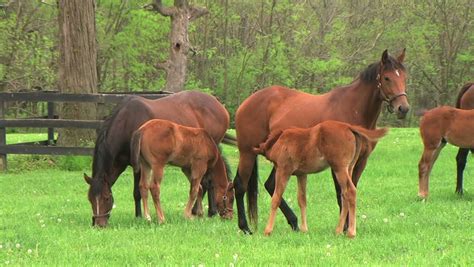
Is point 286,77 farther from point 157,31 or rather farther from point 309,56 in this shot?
point 157,31

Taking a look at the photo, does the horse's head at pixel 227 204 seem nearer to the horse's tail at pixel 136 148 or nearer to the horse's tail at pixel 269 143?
the horse's tail at pixel 136 148

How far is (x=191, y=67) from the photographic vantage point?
39938mm

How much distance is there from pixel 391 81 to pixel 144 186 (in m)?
3.54

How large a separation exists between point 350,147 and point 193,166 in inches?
100

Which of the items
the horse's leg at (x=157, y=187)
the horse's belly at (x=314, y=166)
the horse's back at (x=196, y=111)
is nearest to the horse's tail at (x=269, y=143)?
the horse's belly at (x=314, y=166)

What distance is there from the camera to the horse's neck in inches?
297

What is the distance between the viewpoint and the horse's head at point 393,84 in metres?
7.38

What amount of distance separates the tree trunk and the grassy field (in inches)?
106

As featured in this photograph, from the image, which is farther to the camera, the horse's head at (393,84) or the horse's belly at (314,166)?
the horse's head at (393,84)

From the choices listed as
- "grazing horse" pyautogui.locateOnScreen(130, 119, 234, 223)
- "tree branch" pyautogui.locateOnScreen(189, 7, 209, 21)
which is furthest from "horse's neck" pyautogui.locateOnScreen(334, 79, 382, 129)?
"tree branch" pyautogui.locateOnScreen(189, 7, 209, 21)

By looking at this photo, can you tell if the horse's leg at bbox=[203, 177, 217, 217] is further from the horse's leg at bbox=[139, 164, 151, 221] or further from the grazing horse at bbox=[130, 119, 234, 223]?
the horse's leg at bbox=[139, 164, 151, 221]

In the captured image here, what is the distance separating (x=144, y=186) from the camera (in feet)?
28.1

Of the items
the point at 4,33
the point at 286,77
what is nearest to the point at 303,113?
the point at 4,33

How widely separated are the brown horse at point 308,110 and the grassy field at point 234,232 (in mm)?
582
